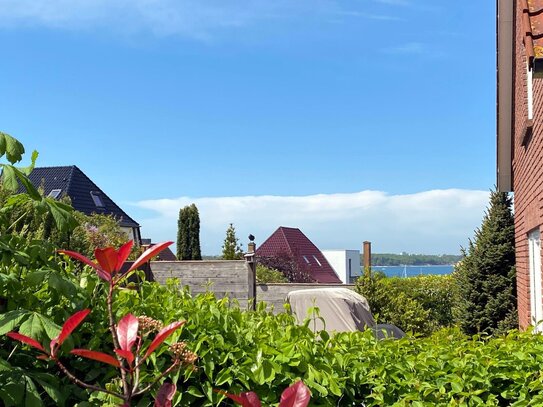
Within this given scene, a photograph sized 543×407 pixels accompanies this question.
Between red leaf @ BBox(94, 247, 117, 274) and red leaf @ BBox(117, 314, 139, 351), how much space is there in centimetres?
16

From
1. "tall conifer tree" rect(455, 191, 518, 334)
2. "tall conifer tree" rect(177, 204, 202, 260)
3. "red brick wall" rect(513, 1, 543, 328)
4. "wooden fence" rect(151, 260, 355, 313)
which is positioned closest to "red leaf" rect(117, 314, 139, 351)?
"red brick wall" rect(513, 1, 543, 328)

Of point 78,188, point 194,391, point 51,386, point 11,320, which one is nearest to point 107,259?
point 11,320

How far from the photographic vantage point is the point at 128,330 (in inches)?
76.0

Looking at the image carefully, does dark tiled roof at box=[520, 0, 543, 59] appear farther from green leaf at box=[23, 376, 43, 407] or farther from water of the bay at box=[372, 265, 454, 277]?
water of the bay at box=[372, 265, 454, 277]

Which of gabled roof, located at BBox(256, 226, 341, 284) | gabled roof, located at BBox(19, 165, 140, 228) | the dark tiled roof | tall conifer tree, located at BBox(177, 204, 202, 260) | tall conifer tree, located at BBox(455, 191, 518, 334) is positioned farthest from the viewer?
gabled roof, located at BBox(19, 165, 140, 228)

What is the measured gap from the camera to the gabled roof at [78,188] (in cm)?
3938

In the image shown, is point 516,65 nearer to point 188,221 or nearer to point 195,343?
point 195,343

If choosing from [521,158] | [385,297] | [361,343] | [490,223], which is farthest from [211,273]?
[361,343]

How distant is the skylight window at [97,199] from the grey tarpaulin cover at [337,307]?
1183 inches

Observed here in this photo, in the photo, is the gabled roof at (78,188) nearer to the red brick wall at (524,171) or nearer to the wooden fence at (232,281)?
the wooden fence at (232,281)

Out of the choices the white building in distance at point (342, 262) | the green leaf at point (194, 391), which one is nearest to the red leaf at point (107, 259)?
the green leaf at point (194, 391)

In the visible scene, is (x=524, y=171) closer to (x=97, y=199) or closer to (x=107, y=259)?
(x=107, y=259)

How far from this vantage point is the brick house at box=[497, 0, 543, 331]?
6.34 m

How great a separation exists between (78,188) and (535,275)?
34.3m
